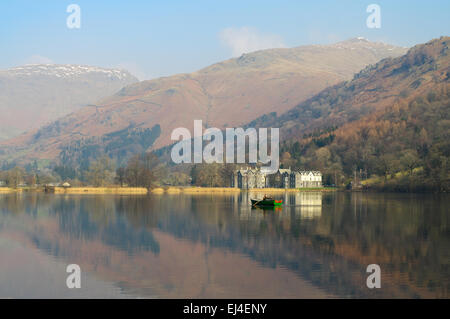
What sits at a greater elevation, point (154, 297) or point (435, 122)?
point (435, 122)

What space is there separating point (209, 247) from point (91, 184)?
142940 mm

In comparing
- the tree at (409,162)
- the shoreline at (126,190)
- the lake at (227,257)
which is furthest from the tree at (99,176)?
the lake at (227,257)

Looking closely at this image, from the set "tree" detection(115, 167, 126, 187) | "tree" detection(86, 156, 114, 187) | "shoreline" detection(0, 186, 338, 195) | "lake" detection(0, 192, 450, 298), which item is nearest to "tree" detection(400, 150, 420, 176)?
"shoreline" detection(0, 186, 338, 195)

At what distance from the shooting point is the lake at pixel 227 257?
97.9ft

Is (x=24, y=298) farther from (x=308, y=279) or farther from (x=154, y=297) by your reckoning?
(x=308, y=279)

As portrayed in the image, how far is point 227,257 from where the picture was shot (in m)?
39.9

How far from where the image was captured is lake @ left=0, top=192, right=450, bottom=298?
2983 cm

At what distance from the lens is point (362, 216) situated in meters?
71.0

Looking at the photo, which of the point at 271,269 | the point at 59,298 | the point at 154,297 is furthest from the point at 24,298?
the point at 271,269

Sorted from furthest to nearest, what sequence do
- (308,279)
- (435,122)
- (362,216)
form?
(435,122) → (362,216) → (308,279)

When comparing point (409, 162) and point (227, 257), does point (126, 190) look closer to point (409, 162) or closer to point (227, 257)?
point (409, 162)

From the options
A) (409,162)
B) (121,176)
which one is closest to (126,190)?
(121,176)

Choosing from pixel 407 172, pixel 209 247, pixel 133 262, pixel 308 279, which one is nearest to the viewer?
pixel 308 279

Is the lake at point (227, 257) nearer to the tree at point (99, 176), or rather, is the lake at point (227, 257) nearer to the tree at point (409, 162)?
the tree at point (409, 162)
